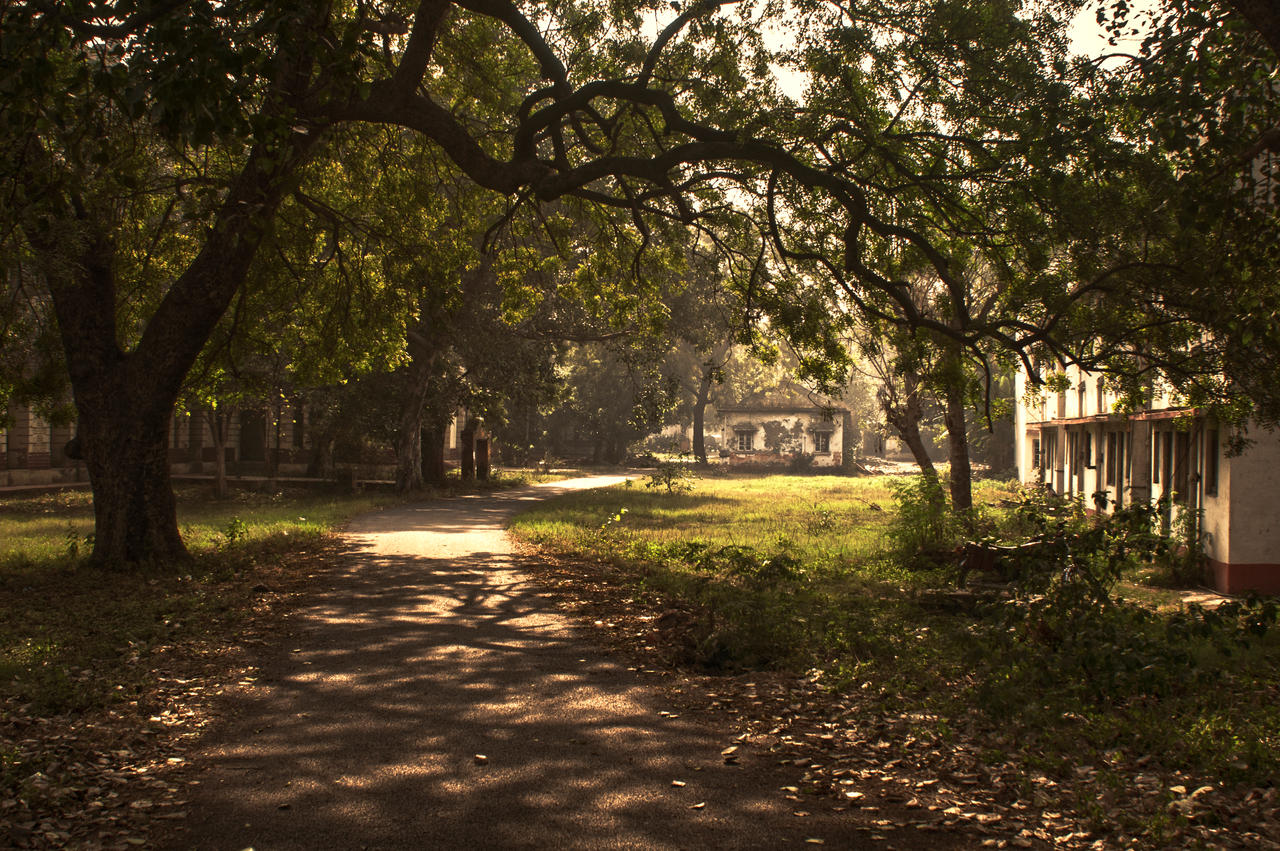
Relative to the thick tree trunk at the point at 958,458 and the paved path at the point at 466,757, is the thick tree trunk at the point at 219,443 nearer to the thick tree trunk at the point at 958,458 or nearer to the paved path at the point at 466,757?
the paved path at the point at 466,757

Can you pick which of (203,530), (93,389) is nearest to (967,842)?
(93,389)

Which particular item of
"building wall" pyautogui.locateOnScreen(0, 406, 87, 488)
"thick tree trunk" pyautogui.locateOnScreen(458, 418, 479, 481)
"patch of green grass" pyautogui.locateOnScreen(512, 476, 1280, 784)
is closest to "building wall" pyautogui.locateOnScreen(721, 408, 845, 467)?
"thick tree trunk" pyautogui.locateOnScreen(458, 418, 479, 481)

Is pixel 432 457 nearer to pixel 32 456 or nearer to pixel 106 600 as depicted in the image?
pixel 32 456

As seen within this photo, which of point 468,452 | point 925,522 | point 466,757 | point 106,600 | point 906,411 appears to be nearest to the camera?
point 466,757

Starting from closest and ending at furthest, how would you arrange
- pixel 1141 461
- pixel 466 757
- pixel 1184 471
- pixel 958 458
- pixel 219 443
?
pixel 466 757, pixel 1184 471, pixel 1141 461, pixel 958 458, pixel 219 443

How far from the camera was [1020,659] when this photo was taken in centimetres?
732

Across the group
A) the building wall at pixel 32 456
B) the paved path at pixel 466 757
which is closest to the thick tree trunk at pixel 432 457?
the building wall at pixel 32 456

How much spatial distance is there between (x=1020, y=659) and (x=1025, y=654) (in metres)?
0.07

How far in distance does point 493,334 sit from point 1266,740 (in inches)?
949

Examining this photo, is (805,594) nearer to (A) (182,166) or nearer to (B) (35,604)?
(B) (35,604)

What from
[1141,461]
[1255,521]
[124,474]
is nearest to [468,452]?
[1141,461]

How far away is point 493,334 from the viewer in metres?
27.9

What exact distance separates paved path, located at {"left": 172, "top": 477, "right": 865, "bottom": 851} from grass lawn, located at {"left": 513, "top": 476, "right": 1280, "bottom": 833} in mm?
1546

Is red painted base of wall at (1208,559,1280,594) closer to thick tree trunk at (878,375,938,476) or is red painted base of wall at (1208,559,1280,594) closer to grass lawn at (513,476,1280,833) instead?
grass lawn at (513,476,1280,833)
